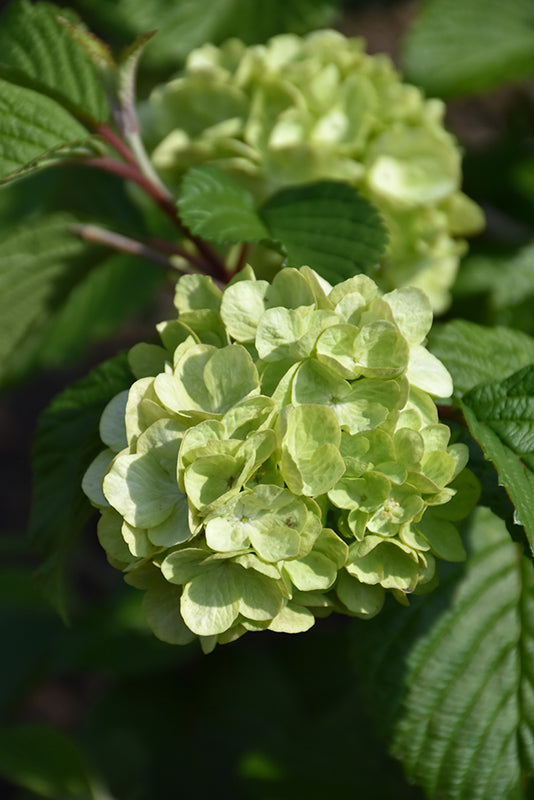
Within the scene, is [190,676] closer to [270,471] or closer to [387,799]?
[387,799]

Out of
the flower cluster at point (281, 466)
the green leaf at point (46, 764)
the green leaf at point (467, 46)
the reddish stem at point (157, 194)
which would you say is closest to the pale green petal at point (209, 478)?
the flower cluster at point (281, 466)

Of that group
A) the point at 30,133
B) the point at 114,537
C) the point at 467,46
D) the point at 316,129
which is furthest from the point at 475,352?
the point at 467,46

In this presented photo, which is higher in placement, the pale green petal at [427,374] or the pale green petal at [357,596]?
the pale green petal at [427,374]

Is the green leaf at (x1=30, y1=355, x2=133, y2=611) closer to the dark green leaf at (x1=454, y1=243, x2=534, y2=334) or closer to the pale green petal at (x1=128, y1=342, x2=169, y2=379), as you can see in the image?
the pale green petal at (x1=128, y1=342, x2=169, y2=379)

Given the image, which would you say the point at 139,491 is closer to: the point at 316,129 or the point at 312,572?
the point at 312,572

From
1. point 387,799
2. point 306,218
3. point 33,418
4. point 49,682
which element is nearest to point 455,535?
point 306,218

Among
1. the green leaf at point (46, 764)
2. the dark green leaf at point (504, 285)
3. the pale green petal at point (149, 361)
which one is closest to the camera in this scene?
the pale green petal at point (149, 361)

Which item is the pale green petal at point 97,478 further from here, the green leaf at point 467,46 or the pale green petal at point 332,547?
the green leaf at point 467,46
